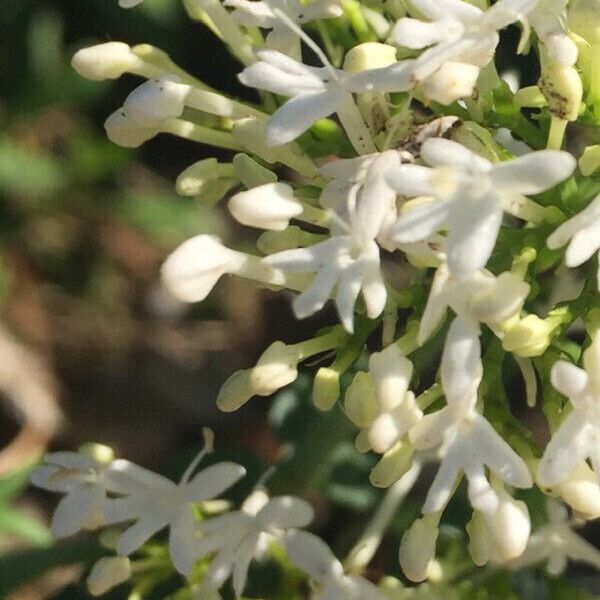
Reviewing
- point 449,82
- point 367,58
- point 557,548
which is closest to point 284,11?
point 367,58

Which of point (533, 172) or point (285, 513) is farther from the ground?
point (533, 172)

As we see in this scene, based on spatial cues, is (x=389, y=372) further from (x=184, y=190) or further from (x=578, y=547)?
(x=578, y=547)

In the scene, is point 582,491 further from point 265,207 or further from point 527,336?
point 265,207

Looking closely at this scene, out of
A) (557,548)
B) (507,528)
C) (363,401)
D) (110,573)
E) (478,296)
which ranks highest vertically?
(478,296)

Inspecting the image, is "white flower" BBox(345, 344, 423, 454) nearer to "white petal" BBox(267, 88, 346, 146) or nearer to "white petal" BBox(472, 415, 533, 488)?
"white petal" BBox(472, 415, 533, 488)

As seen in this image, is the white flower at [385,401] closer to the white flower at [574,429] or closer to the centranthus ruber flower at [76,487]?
the white flower at [574,429]

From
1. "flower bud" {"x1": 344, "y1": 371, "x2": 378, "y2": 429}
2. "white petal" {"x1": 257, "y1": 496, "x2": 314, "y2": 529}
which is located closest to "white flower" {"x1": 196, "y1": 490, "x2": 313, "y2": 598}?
"white petal" {"x1": 257, "y1": 496, "x2": 314, "y2": 529}
